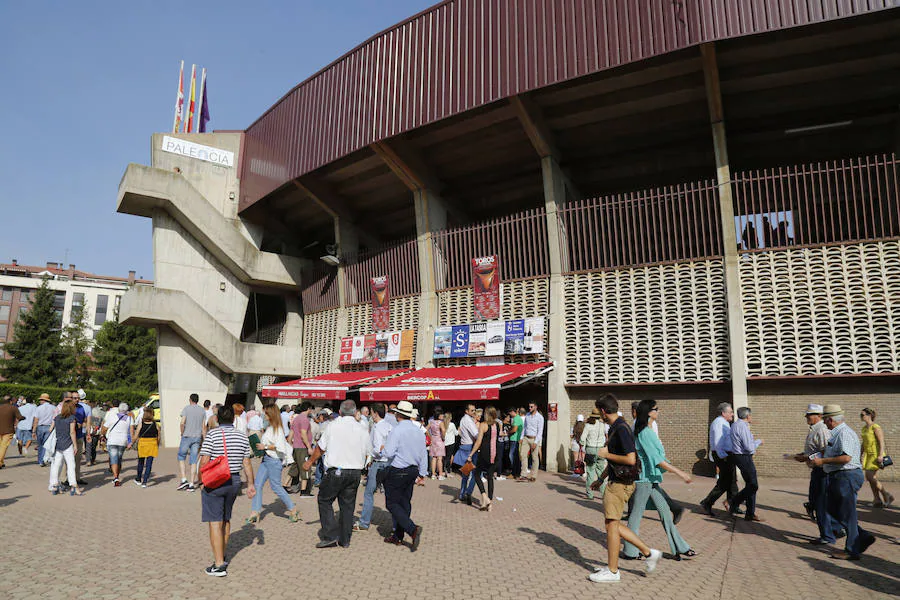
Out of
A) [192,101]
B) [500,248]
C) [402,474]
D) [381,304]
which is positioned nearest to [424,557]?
[402,474]

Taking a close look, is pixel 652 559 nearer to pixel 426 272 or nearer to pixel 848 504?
pixel 848 504

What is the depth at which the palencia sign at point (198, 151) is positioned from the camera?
22.6m

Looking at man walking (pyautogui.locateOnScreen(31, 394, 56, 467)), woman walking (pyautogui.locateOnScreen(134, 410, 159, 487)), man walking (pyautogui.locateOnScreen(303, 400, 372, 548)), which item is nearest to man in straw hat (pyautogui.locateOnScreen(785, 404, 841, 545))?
man walking (pyautogui.locateOnScreen(303, 400, 372, 548))

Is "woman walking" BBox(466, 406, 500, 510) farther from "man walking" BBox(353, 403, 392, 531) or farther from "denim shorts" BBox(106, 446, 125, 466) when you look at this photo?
"denim shorts" BBox(106, 446, 125, 466)

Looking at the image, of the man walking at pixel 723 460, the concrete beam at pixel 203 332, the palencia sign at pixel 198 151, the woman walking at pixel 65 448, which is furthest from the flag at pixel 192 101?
the man walking at pixel 723 460

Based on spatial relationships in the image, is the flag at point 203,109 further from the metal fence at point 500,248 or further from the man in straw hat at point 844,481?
the man in straw hat at point 844,481

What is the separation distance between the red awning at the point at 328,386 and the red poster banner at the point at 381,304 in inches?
64.5

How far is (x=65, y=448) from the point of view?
972 centimetres

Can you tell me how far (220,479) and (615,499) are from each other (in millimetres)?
3601

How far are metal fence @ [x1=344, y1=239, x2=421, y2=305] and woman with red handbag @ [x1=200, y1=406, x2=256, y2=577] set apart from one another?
1313 centimetres

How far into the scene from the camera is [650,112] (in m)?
15.5

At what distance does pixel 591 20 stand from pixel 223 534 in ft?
42.6

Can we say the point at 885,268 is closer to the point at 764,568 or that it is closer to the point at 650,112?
the point at 650,112

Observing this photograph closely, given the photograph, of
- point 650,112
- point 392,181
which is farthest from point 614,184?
point 392,181
